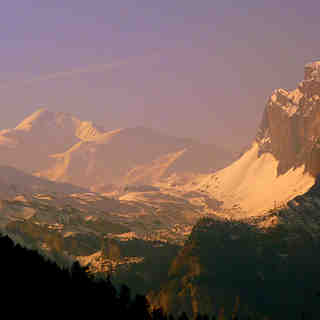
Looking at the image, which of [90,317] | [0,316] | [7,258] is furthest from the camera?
[7,258]

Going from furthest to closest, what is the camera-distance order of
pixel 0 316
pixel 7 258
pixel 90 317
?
pixel 7 258 < pixel 90 317 < pixel 0 316

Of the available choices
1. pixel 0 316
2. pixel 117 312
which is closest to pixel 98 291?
pixel 117 312

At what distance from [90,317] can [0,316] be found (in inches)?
1614

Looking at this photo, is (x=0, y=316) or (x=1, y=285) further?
(x=1, y=285)

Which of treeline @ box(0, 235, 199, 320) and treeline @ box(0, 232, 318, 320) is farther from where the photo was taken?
treeline @ box(0, 235, 199, 320)

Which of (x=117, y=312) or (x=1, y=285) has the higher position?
(x=1, y=285)

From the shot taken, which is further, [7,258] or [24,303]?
[7,258]

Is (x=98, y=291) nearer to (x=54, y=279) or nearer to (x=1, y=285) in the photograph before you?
(x=54, y=279)

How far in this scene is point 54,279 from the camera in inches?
7648

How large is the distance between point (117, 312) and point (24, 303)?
4342 cm

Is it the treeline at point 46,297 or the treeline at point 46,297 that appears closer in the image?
the treeline at point 46,297

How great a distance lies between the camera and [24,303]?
158875mm

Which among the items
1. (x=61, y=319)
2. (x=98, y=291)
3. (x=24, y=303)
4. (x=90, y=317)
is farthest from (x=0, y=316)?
(x=98, y=291)

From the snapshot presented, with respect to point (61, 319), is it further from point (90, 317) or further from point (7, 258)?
point (7, 258)
